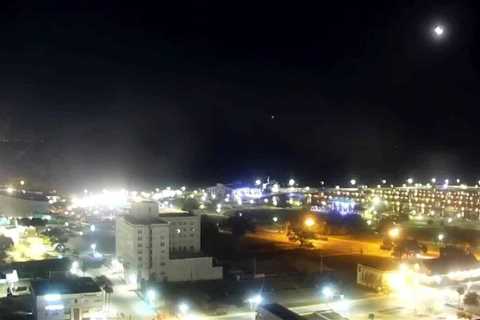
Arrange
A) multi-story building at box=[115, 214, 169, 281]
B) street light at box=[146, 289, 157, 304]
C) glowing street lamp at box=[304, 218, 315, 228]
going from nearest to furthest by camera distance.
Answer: street light at box=[146, 289, 157, 304] → multi-story building at box=[115, 214, 169, 281] → glowing street lamp at box=[304, 218, 315, 228]

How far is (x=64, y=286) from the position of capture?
6.57 meters

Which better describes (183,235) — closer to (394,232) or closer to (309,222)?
(309,222)

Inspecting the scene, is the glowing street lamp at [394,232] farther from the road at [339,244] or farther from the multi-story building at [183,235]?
the multi-story building at [183,235]

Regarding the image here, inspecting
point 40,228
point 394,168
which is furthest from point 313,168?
point 40,228

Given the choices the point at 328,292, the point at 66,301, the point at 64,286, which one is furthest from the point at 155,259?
the point at 328,292

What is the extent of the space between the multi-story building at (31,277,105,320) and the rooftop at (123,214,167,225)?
6.84 ft

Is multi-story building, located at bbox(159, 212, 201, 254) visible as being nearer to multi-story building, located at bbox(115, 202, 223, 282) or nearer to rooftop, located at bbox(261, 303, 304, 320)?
multi-story building, located at bbox(115, 202, 223, 282)

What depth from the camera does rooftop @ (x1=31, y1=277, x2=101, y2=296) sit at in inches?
251

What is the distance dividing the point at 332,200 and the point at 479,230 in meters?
5.44

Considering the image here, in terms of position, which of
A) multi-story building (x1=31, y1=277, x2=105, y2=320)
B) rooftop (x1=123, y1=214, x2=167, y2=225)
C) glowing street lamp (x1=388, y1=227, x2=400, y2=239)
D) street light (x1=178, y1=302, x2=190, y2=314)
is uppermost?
rooftop (x1=123, y1=214, x2=167, y2=225)

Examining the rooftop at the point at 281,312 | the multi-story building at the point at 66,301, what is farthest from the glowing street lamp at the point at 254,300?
the multi-story building at the point at 66,301

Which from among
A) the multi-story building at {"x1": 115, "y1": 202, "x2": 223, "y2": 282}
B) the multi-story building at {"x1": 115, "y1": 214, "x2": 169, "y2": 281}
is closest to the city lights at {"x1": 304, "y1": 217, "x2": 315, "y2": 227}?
the multi-story building at {"x1": 115, "y1": 202, "x2": 223, "y2": 282}

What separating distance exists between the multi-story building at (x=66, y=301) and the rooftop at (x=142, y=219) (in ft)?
6.84

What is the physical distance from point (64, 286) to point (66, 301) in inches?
11.4
